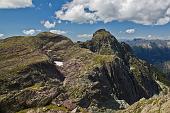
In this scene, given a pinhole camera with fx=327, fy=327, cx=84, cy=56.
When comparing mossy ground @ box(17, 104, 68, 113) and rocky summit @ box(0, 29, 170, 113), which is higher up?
rocky summit @ box(0, 29, 170, 113)

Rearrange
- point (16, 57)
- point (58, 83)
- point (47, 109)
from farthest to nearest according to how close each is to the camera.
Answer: point (16, 57) → point (58, 83) → point (47, 109)

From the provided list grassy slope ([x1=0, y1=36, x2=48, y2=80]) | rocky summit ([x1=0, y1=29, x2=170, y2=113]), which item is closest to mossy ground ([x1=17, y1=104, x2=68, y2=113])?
rocky summit ([x1=0, y1=29, x2=170, y2=113])

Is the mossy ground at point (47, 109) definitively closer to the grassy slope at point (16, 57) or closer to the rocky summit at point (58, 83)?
the rocky summit at point (58, 83)

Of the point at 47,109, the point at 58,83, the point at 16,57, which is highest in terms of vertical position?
the point at 16,57

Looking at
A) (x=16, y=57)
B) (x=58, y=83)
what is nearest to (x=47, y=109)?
(x=58, y=83)

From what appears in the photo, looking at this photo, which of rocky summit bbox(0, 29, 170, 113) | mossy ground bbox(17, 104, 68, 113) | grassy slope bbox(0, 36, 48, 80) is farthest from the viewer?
grassy slope bbox(0, 36, 48, 80)

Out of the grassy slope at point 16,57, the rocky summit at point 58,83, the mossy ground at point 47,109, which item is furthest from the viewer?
the grassy slope at point 16,57

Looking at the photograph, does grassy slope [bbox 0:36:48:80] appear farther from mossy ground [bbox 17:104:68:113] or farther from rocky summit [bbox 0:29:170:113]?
mossy ground [bbox 17:104:68:113]

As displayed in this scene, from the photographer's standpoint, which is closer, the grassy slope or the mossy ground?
the mossy ground

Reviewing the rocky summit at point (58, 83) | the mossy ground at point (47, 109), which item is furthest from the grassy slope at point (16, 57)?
the mossy ground at point (47, 109)

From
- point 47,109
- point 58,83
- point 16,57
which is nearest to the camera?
point 47,109

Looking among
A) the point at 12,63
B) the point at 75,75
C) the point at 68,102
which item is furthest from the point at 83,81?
the point at 12,63

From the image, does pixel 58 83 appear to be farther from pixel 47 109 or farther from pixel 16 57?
pixel 16 57

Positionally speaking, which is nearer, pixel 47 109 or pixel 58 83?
pixel 47 109
